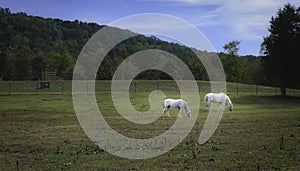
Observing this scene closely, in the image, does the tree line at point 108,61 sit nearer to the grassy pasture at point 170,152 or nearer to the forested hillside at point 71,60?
the forested hillside at point 71,60

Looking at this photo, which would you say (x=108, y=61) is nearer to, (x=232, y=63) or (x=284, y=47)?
(x=232, y=63)

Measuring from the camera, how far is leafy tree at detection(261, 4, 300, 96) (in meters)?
48.1

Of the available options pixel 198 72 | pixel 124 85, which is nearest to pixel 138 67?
pixel 198 72

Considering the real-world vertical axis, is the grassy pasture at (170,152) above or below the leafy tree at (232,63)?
below

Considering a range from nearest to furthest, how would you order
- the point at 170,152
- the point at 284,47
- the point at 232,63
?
the point at 170,152 < the point at 284,47 < the point at 232,63

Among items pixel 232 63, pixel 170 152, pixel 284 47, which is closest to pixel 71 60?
pixel 232 63

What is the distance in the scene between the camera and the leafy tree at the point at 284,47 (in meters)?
48.1

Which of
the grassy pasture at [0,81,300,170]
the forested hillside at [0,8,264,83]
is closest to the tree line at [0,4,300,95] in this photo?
the forested hillside at [0,8,264,83]

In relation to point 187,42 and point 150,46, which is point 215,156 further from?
point 150,46

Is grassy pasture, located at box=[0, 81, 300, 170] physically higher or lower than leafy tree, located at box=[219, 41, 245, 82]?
lower

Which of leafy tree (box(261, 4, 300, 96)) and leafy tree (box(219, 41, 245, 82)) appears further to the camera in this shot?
leafy tree (box(219, 41, 245, 82))

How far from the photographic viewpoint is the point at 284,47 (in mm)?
48812

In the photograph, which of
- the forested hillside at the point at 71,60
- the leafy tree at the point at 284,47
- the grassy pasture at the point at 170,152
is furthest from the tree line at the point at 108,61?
the grassy pasture at the point at 170,152

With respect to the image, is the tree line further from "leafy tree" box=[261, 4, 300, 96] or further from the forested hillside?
"leafy tree" box=[261, 4, 300, 96]
